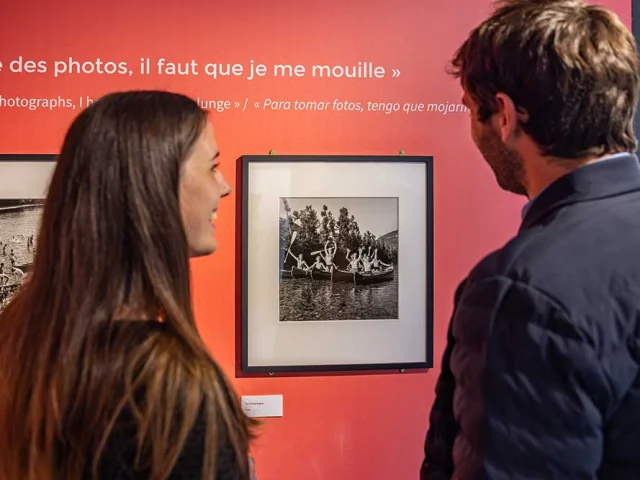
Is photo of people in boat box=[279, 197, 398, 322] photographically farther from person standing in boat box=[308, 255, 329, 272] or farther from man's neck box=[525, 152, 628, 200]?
man's neck box=[525, 152, 628, 200]

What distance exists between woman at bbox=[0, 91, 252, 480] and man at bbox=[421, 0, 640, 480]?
0.35 m

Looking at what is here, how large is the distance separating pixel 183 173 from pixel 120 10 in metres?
1.01

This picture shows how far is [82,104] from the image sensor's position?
5.82 ft

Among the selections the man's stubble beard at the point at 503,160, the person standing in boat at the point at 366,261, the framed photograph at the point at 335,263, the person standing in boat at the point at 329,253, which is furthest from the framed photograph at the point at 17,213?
the man's stubble beard at the point at 503,160

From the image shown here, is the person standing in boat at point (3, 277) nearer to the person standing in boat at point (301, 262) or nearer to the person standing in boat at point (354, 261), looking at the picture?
the person standing in boat at point (301, 262)

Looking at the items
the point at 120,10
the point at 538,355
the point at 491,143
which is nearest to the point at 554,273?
the point at 538,355

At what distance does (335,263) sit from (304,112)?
1.43ft

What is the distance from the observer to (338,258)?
1.83m

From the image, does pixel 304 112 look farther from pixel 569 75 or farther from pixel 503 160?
pixel 569 75

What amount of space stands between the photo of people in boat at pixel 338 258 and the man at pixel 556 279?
82 centimetres

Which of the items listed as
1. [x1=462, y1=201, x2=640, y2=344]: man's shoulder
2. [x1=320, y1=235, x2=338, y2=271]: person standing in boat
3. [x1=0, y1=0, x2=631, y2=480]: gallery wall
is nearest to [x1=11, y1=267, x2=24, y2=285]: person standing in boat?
[x1=0, y1=0, x2=631, y2=480]: gallery wall

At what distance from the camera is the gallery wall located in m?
1.76

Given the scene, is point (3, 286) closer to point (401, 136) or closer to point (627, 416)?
point (401, 136)

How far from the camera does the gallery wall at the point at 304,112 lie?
1.76 m
